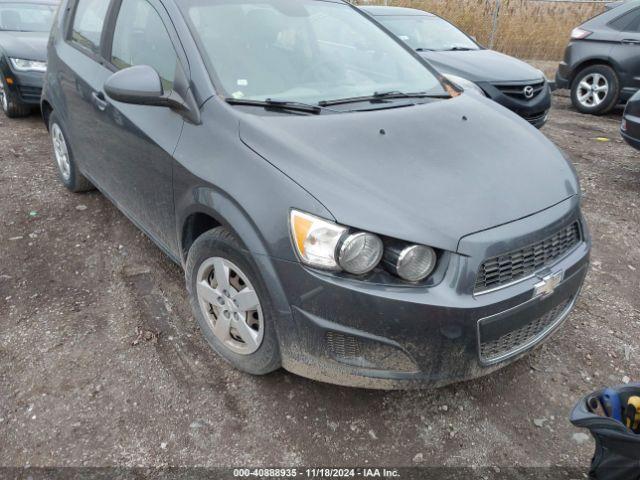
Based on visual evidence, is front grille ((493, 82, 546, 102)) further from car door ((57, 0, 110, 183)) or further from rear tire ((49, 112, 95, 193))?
rear tire ((49, 112, 95, 193))

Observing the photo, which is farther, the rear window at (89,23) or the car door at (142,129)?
the rear window at (89,23)

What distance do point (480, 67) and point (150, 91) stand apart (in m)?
4.95

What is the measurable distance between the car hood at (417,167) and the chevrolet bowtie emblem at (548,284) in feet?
0.91

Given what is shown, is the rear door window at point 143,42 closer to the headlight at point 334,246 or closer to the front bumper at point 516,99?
the headlight at point 334,246

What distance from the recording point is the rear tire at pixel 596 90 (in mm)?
7648

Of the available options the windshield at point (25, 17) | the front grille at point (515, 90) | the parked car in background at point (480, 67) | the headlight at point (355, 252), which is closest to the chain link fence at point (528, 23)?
the parked car in background at point (480, 67)

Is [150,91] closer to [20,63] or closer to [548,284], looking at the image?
[548,284]

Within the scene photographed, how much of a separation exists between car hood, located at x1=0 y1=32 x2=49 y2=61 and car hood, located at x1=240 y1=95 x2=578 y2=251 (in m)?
5.16

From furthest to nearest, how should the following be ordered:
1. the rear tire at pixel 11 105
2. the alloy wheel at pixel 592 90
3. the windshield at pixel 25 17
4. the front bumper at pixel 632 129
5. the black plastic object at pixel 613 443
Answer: the alloy wheel at pixel 592 90
the windshield at pixel 25 17
the rear tire at pixel 11 105
the front bumper at pixel 632 129
the black plastic object at pixel 613 443

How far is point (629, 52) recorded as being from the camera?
24.1 feet

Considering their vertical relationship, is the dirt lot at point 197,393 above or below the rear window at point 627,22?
below

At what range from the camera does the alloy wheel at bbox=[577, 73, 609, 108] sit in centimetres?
780

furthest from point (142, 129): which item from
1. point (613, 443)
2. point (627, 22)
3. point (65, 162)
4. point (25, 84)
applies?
point (627, 22)

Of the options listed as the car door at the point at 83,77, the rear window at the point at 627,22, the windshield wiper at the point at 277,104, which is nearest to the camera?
the windshield wiper at the point at 277,104
